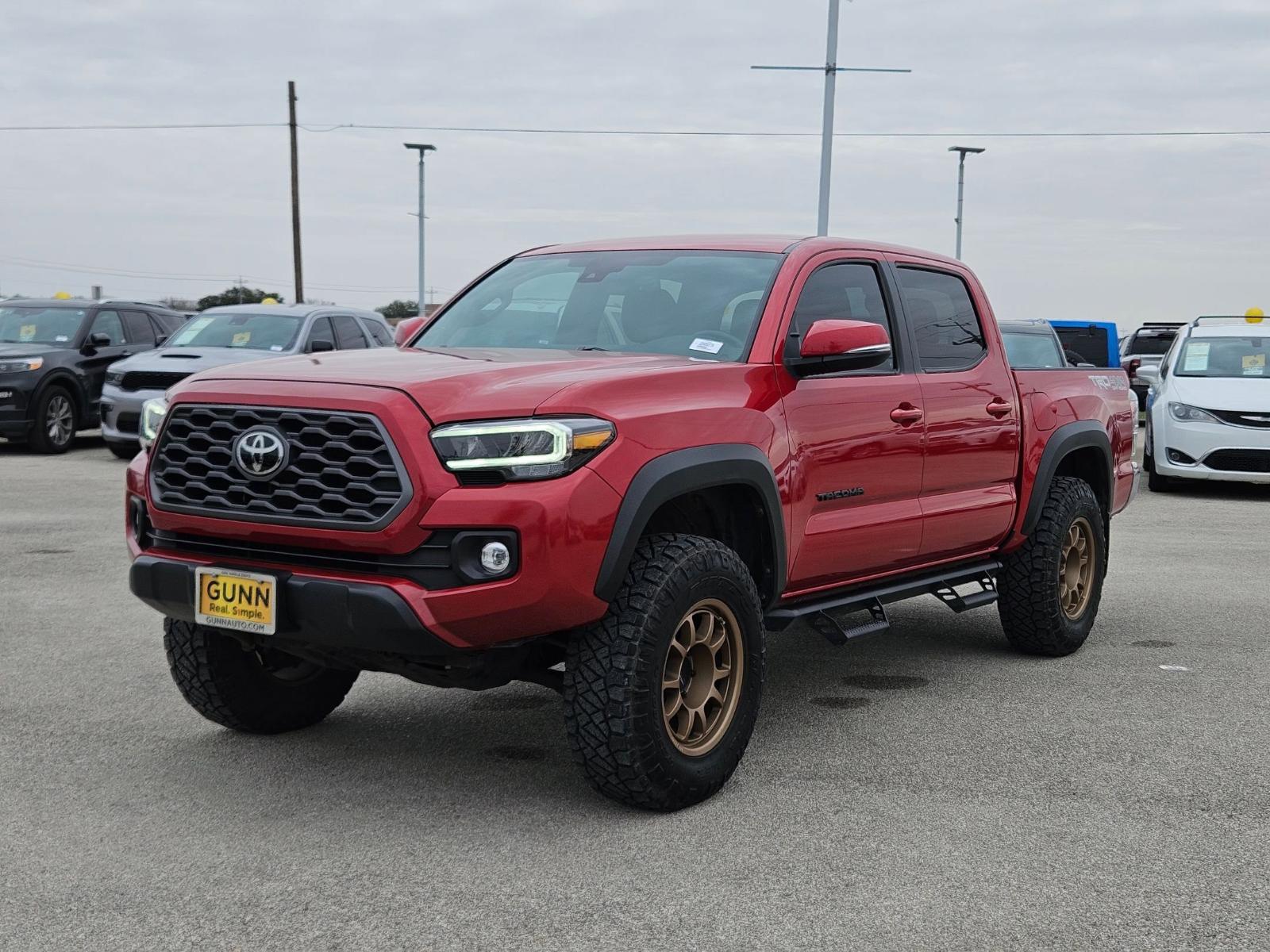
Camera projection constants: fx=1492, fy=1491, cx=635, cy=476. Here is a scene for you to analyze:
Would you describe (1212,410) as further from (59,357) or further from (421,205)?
(421,205)

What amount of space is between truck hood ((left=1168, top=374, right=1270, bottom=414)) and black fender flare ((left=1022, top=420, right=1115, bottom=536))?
26.0 feet

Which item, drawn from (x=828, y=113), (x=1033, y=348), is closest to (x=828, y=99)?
(x=828, y=113)

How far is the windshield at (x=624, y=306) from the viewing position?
5.38 metres

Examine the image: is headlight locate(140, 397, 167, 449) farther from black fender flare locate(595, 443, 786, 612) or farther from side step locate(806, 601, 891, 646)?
side step locate(806, 601, 891, 646)

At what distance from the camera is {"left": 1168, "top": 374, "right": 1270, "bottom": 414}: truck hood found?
47.7 ft

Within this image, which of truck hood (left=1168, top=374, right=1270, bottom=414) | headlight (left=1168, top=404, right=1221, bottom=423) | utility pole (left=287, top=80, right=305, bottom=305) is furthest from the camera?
utility pole (left=287, top=80, right=305, bottom=305)

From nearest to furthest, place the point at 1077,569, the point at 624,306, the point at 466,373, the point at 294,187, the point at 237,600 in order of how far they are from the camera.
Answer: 1. the point at 237,600
2. the point at 466,373
3. the point at 624,306
4. the point at 1077,569
5. the point at 294,187

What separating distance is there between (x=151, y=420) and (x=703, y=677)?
6.63ft

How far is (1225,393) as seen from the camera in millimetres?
14867

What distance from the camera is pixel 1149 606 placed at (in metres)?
8.43

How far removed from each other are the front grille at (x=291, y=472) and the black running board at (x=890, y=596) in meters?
1.70

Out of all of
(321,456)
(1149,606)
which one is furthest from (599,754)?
(1149,606)

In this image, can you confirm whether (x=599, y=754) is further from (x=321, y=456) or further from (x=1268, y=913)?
(x=1268, y=913)

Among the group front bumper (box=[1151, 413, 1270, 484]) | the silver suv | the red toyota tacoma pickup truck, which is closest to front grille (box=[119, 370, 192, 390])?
the silver suv
